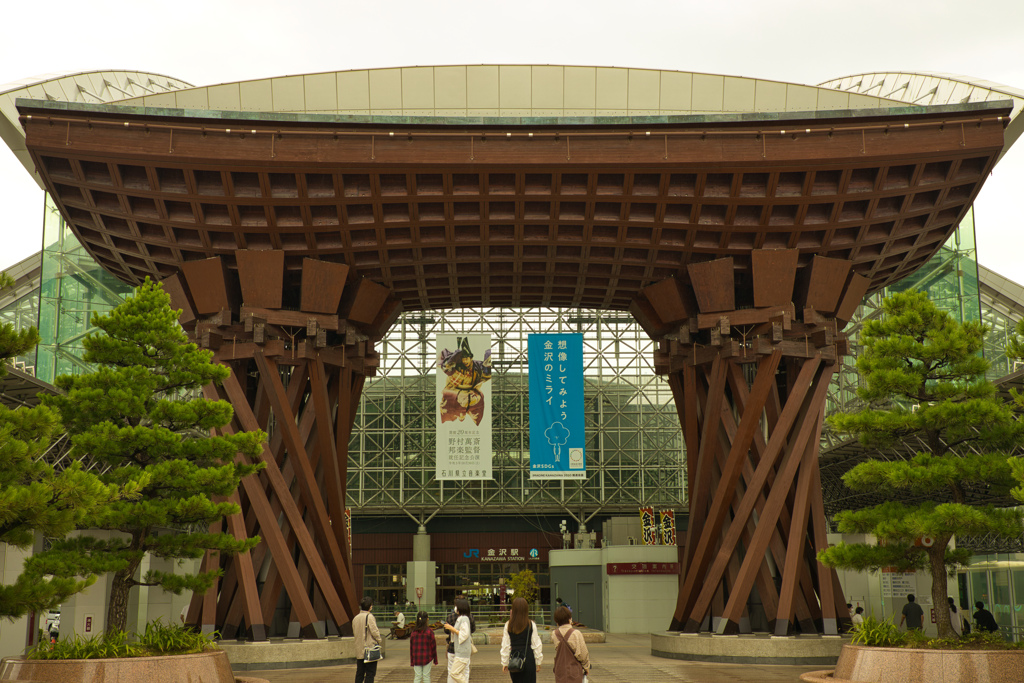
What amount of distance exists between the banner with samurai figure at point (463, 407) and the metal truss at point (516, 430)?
15119mm

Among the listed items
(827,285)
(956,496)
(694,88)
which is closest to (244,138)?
(694,88)

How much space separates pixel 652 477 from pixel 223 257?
33.3 m

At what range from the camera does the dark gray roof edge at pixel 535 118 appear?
18500mm

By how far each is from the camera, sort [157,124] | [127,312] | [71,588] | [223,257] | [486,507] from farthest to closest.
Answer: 1. [486,507]
2. [223,257]
3. [157,124]
4. [127,312]
5. [71,588]

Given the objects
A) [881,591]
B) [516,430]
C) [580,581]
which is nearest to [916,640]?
[881,591]

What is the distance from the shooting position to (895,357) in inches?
589

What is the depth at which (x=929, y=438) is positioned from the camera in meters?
14.8

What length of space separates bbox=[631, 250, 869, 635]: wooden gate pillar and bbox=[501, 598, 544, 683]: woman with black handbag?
12190 mm

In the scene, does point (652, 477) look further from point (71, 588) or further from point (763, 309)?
point (71, 588)

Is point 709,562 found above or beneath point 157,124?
beneath

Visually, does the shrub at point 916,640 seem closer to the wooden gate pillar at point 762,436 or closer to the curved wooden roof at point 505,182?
the wooden gate pillar at point 762,436

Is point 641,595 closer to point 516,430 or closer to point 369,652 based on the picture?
point 516,430

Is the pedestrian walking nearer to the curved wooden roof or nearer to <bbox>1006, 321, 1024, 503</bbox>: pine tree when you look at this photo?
<bbox>1006, 321, 1024, 503</bbox>: pine tree

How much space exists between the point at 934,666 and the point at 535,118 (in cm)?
1258
